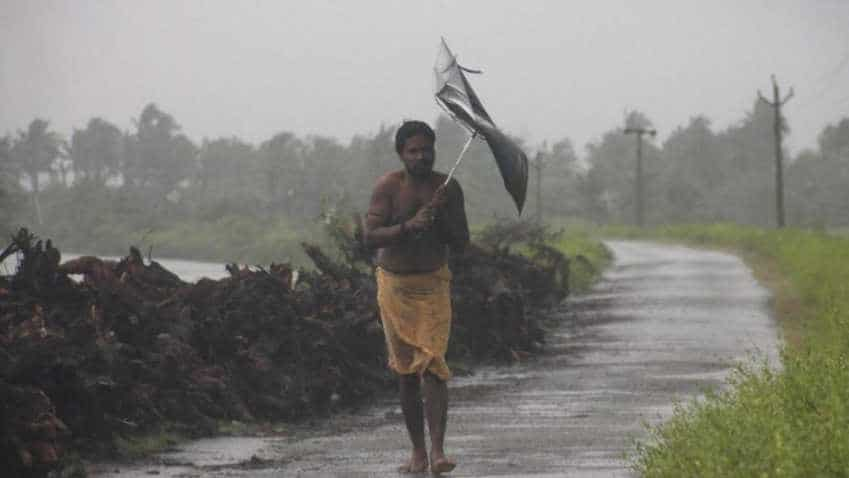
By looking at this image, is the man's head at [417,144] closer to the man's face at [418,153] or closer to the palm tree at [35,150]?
the man's face at [418,153]

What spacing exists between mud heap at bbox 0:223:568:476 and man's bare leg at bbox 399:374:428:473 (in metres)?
1.90

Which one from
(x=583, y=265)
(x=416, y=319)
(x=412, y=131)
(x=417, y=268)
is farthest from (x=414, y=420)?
(x=583, y=265)

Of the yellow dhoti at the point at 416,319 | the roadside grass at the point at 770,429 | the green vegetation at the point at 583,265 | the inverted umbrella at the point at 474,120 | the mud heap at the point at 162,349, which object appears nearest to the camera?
the roadside grass at the point at 770,429

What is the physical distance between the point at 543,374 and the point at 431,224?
23.5 feet

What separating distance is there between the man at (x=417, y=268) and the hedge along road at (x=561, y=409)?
397mm

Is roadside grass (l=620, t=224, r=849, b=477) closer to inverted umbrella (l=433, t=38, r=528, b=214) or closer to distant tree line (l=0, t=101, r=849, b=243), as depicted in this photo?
inverted umbrella (l=433, t=38, r=528, b=214)

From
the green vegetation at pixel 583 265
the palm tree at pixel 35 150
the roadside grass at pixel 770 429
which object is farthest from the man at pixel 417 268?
the palm tree at pixel 35 150

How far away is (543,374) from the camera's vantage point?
1552cm

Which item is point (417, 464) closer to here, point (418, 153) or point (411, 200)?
point (411, 200)

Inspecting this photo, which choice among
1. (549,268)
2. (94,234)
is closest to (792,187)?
(94,234)

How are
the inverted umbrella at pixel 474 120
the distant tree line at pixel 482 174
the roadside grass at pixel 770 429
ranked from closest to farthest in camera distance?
the roadside grass at pixel 770 429, the inverted umbrella at pixel 474 120, the distant tree line at pixel 482 174

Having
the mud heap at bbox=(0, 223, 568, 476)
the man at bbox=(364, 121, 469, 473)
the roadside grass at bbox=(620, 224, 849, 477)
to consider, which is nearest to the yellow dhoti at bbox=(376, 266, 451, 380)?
the man at bbox=(364, 121, 469, 473)

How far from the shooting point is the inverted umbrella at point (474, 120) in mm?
8461

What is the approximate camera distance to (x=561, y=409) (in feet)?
40.3
